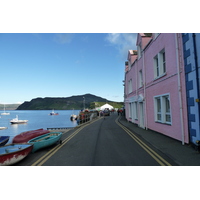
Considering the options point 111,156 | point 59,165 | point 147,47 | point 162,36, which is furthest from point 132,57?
point 59,165

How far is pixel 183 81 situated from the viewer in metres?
8.18

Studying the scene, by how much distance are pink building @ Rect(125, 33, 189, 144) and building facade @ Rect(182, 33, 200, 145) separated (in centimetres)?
42

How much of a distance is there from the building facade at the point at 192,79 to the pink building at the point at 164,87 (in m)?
0.42

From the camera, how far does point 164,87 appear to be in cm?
1034

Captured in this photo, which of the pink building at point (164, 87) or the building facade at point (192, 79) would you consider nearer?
the building facade at point (192, 79)

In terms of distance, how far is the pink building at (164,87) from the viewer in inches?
330

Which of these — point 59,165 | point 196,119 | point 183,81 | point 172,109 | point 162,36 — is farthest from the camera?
point 162,36

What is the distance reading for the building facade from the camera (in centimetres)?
703

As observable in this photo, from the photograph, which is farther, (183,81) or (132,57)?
(132,57)

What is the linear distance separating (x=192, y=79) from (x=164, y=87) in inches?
118

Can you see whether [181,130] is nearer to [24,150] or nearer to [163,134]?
[163,134]

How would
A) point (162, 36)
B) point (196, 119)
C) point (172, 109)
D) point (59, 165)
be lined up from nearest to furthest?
1. point (59, 165)
2. point (196, 119)
3. point (172, 109)
4. point (162, 36)

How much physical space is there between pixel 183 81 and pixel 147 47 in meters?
6.34

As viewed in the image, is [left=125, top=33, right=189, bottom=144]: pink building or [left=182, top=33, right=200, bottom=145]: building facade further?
[left=125, top=33, right=189, bottom=144]: pink building
